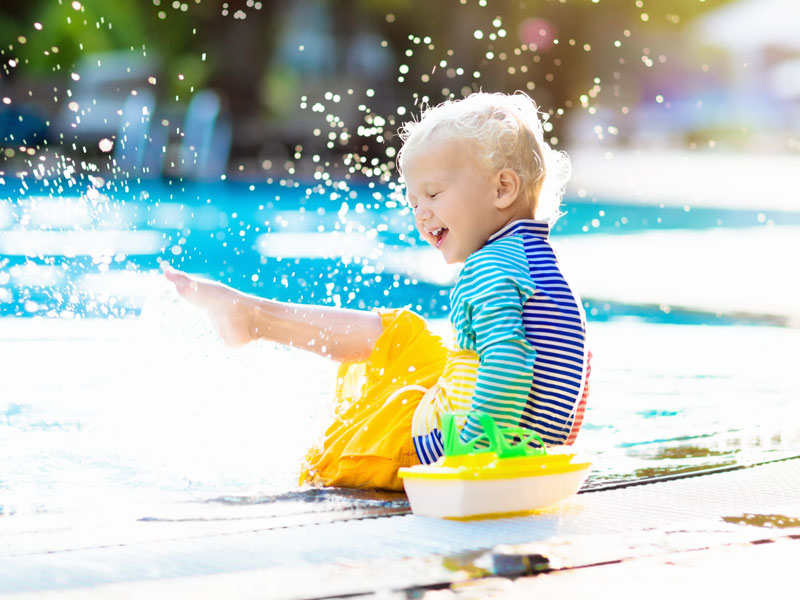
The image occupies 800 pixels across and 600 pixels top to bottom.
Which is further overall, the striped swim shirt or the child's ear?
the child's ear

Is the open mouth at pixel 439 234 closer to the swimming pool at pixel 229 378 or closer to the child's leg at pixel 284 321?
the child's leg at pixel 284 321

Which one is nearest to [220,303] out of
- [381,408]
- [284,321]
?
[284,321]

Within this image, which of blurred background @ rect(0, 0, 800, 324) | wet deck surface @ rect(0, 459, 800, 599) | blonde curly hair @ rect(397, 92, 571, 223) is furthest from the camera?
blurred background @ rect(0, 0, 800, 324)

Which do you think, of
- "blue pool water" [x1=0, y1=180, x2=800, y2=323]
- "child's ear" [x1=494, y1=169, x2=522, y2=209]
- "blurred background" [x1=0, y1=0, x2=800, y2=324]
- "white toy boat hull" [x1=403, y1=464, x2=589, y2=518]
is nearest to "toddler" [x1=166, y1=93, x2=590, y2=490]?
"child's ear" [x1=494, y1=169, x2=522, y2=209]

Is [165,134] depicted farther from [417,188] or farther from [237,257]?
[417,188]

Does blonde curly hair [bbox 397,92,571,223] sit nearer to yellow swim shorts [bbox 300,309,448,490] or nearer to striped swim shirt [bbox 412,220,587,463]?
striped swim shirt [bbox 412,220,587,463]

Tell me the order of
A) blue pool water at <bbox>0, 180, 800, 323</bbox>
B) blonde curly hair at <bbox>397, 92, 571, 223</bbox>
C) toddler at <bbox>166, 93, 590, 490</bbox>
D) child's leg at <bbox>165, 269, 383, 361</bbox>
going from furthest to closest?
blue pool water at <bbox>0, 180, 800, 323</bbox> < child's leg at <bbox>165, 269, 383, 361</bbox> < blonde curly hair at <bbox>397, 92, 571, 223</bbox> < toddler at <bbox>166, 93, 590, 490</bbox>

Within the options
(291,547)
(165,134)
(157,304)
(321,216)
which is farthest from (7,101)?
(291,547)

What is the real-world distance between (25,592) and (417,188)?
92 cm

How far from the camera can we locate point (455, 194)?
1.81 metres

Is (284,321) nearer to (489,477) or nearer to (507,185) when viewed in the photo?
(507,185)

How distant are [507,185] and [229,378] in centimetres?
127

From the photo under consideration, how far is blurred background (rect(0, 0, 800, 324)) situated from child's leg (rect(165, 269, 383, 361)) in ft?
8.98

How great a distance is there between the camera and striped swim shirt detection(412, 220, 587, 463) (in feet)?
5.37
